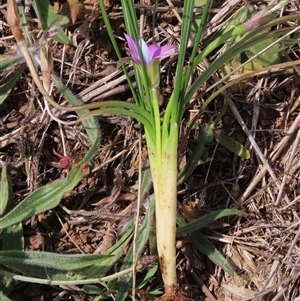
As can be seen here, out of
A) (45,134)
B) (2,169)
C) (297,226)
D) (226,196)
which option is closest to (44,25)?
(45,134)

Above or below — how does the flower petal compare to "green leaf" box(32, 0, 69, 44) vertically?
below

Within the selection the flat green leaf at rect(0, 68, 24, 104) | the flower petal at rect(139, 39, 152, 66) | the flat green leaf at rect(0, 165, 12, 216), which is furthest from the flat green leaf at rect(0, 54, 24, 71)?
the flower petal at rect(139, 39, 152, 66)

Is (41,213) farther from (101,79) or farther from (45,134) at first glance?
(101,79)

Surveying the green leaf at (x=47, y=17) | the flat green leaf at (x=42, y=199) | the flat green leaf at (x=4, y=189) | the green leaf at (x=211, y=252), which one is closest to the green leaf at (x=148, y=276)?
the green leaf at (x=211, y=252)

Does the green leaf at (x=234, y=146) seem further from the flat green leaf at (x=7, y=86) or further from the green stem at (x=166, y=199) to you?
the flat green leaf at (x=7, y=86)

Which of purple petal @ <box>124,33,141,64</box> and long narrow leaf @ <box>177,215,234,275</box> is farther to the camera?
long narrow leaf @ <box>177,215,234,275</box>

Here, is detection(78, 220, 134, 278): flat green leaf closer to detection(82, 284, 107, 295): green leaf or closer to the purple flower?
detection(82, 284, 107, 295): green leaf
